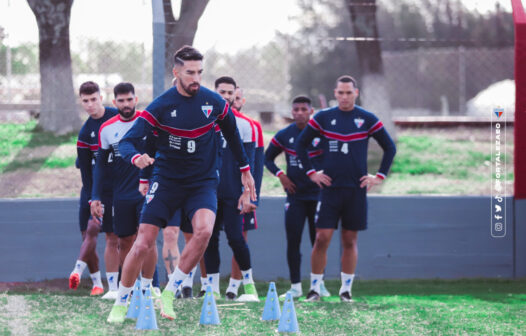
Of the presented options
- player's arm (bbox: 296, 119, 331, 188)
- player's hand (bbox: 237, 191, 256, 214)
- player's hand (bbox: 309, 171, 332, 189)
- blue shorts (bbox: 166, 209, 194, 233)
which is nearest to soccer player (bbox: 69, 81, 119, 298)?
blue shorts (bbox: 166, 209, 194, 233)

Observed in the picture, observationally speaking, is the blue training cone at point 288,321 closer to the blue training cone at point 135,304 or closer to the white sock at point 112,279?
the blue training cone at point 135,304

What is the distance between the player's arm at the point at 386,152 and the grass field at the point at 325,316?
3.90ft

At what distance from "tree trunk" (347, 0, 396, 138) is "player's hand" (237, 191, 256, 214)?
12.5ft

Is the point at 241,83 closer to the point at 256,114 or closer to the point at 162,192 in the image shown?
the point at 256,114

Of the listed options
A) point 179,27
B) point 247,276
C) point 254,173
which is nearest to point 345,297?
point 247,276

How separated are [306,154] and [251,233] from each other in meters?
1.74

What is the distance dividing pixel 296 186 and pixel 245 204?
59.8 inches

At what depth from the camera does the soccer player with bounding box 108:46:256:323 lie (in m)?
5.70

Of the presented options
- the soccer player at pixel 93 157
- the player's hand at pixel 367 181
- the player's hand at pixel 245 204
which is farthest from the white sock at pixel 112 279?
the player's hand at pixel 367 181

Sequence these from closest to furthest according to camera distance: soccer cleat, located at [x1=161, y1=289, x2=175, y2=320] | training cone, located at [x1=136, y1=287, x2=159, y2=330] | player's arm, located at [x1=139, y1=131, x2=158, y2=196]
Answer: training cone, located at [x1=136, y1=287, x2=159, y2=330] → soccer cleat, located at [x1=161, y1=289, x2=175, y2=320] → player's arm, located at [x1=139, y1=131, x2=158, y2=196]

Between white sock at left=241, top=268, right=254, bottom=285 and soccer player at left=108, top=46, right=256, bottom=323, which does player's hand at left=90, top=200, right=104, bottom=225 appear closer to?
soccer player at left=108, top=46, right=256, bottom=323

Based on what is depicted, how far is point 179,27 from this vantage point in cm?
879

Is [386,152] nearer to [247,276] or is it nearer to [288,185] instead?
[288,185]

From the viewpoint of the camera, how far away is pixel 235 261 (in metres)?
7.58
